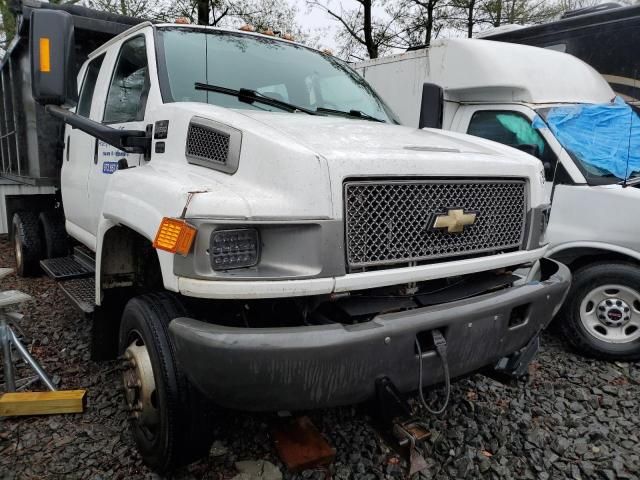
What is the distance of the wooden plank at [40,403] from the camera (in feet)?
9.57

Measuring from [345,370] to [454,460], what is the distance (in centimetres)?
127

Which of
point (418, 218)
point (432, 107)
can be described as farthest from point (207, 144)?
point (432, 107)

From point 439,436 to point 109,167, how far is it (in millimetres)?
2877

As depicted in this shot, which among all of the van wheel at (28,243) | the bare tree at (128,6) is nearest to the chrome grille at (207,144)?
the van wheel at (28,243)

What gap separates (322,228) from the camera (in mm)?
1925

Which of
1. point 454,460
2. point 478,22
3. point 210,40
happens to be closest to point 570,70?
point 210,40

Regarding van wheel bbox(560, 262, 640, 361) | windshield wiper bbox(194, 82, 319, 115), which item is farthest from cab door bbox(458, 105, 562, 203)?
windshield wiper bbox(194, 82, 319, 115)

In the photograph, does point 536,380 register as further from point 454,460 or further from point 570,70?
point 570,70

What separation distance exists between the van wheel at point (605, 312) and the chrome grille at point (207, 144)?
11.1 feet

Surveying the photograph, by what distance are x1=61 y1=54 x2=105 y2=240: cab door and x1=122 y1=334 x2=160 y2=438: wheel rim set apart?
1775mm

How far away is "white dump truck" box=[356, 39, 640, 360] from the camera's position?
13.2 feet

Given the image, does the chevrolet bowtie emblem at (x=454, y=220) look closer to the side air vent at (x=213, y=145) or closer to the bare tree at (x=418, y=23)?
the side air vent at (x=213, y=145)

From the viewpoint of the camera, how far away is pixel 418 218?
7.30 feet

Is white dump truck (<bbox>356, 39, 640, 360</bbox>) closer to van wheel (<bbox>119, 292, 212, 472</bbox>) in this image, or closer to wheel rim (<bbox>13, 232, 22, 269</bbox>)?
van wheel (<bbox>119, 292, 212, 472</bbox>)
